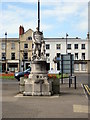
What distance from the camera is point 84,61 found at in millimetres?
64750

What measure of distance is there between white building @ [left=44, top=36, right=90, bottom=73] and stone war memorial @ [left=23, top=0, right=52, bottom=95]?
1928 inches

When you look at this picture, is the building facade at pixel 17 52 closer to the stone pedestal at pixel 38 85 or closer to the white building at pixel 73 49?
the white building at pixel 73 49

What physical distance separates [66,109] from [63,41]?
55.0m

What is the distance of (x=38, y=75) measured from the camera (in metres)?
15.1

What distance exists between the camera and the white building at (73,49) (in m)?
65.1

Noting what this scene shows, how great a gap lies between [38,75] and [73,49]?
169 ft

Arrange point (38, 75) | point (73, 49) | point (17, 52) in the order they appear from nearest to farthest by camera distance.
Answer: point (38, 75) → point (17, 52) → point (73, 49)

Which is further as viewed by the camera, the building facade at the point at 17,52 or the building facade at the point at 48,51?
the building facade at the point at 48,51

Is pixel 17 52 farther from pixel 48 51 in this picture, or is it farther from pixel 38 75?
pixel 38 75

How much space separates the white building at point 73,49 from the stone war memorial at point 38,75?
161ft

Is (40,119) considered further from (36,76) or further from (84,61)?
(84,61)

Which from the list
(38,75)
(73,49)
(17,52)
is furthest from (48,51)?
(38,75)

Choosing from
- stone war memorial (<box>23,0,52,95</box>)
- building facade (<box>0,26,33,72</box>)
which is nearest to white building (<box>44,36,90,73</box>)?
building facade (<box>0,26,33,72</box>)

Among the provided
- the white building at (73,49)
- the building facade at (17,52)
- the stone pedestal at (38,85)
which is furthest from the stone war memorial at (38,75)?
the white building at (73,49)
